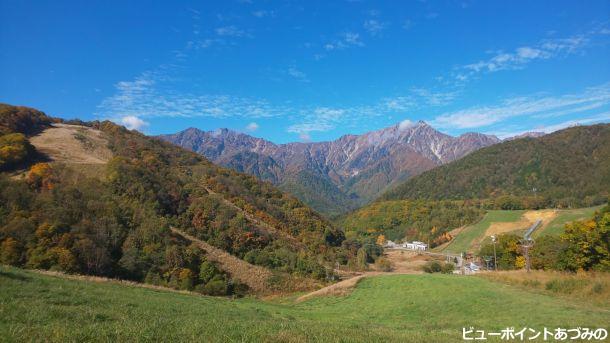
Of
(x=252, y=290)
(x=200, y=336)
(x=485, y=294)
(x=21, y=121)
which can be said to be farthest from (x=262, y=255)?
(x=21, y=121)

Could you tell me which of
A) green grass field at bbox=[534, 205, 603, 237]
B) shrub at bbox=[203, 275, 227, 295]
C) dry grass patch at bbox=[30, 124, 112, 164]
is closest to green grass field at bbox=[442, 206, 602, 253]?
green grass field at bbox=[534, 205, 603, 237]

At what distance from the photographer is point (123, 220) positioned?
49156 mm

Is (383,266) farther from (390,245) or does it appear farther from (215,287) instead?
(390,245)

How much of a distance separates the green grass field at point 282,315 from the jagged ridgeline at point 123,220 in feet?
66.7

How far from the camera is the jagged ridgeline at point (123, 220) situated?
39.6 meters

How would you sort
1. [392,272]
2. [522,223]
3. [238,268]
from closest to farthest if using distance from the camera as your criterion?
[238,268] < [392,272] < [522,223]

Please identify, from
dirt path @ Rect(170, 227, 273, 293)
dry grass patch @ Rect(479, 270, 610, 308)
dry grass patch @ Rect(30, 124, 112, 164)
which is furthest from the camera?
dry grass patch @ Rect(30, 124, 112, 164)

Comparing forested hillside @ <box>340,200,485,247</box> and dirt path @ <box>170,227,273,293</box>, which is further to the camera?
forested hillside @ <box>340,200,485,247</box>

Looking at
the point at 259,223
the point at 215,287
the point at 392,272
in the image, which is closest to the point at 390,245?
the point at 392,272

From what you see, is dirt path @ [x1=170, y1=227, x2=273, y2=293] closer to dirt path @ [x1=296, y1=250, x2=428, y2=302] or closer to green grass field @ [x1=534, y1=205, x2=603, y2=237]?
dirt path @ [x1=296, y1=250, x2=428, y2=302]

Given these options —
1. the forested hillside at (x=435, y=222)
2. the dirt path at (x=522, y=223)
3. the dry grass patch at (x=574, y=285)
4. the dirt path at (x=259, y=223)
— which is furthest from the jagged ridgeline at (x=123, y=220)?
the forested hillside at (x=435, y=222)

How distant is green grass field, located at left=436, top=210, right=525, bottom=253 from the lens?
141 m

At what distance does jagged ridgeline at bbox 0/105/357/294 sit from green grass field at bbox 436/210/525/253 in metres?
73.1

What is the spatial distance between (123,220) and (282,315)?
35894 mm
